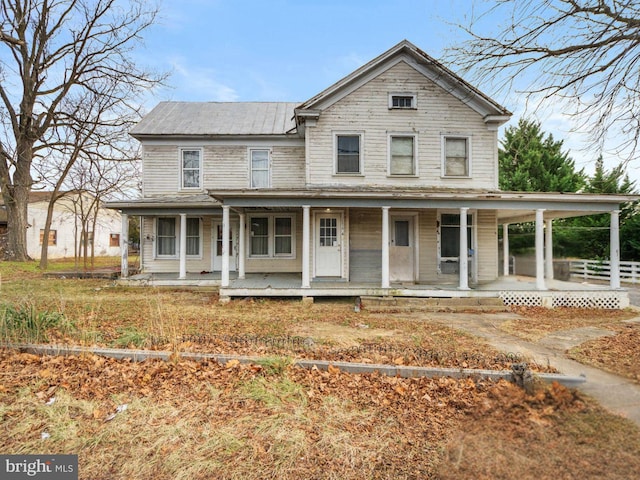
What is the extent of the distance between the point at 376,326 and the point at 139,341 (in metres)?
4.84

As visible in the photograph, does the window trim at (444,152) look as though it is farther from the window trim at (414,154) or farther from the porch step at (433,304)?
the porch step at (433,304)

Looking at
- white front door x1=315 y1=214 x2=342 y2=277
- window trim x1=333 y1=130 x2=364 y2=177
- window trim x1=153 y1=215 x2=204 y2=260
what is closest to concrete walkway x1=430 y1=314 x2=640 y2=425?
white front door x1=315 y1=214 x2=342 y2=277

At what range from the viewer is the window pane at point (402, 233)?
41.4 ft

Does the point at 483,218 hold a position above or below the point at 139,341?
above

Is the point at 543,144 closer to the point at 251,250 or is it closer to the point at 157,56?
the point at 251,250

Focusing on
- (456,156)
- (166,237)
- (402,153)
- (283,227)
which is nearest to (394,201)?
(402,153)

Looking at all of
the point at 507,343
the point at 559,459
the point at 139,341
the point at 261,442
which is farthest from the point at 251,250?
the point at 559,459

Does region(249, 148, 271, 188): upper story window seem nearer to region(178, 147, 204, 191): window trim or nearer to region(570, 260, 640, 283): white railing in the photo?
region(178, 147, 204, 191): window trim

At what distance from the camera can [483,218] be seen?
12.7 metres

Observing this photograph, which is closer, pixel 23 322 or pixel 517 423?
pixel 517 423

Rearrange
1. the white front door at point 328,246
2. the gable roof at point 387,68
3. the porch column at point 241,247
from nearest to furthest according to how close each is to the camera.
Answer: the gable roof at point 387,68, the white front door at point 328,246, the porch column at point 241,247

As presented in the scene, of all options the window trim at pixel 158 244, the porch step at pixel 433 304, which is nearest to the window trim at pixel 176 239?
the window trim at pixel 158 244

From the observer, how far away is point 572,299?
10.8 meters

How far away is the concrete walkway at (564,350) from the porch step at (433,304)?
→ 0.62 meters
